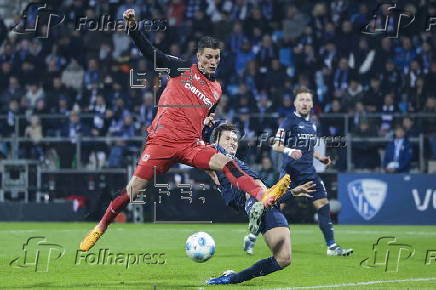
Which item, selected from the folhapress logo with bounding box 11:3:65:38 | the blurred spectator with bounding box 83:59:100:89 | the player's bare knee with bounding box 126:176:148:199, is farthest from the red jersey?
the folhapress logo with bounding box 11:3:65:38

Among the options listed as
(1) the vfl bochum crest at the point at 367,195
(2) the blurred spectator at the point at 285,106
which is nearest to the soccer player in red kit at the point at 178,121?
(1) the vfl bochum crest at the point at 367,195

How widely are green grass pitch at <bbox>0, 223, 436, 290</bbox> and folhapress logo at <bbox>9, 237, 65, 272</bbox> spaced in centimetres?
2

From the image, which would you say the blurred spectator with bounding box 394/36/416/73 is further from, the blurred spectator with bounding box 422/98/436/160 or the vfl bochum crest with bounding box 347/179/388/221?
the vfl bochum crest with bounding box 347/179/388/221

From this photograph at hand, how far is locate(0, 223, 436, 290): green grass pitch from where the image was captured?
970 centimetres

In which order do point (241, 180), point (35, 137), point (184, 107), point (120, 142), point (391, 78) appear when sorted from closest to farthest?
point (241, 180)
point (184, 107)
point (391, 78)
point (120, 142)
point (35, 137)

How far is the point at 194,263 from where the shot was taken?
11906mm

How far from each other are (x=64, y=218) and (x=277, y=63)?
6.41 meters

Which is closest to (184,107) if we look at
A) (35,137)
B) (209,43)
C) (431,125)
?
(209,43)

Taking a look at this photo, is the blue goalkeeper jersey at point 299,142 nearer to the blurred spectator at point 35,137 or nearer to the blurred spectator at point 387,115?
the blurred spectator at point 387,115

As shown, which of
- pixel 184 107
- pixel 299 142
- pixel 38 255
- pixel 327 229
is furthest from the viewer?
pixel 299 142

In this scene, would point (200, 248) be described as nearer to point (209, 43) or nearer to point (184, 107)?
point (184, 107)

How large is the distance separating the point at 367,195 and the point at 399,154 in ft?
3.65

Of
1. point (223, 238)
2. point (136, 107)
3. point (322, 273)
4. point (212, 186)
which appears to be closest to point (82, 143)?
point (136, 107)

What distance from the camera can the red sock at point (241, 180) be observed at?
958 cm
